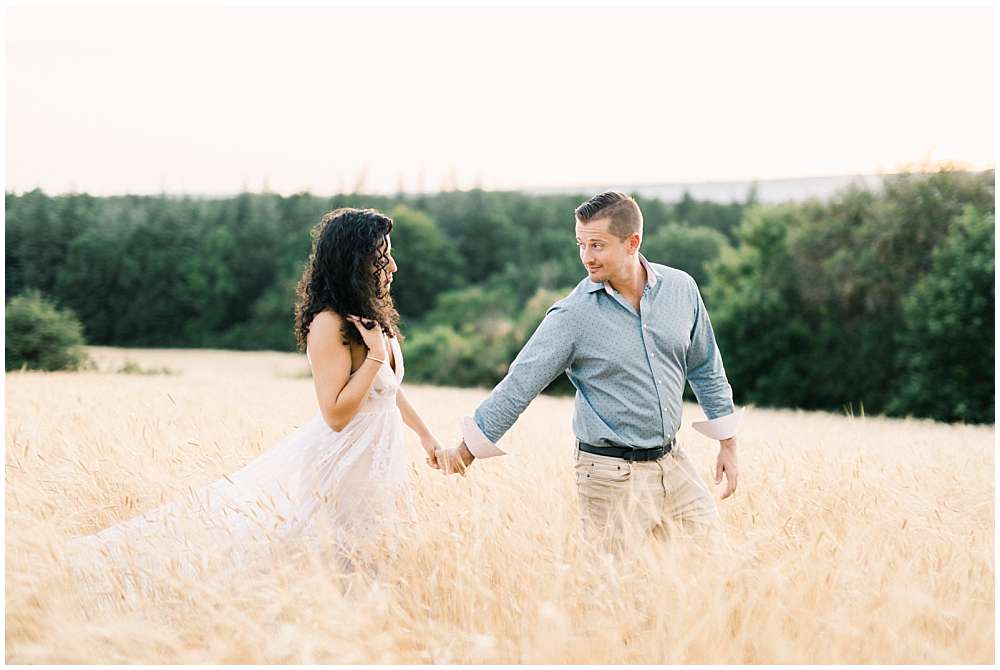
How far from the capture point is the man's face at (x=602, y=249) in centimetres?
393

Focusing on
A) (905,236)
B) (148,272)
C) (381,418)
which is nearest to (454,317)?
(148,272)

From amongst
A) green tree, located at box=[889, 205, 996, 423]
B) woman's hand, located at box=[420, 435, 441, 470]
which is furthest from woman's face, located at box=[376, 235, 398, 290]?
green tree, located at box=[889, 205, 996, 423]

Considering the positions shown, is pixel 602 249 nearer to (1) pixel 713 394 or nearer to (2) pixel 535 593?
(1) pixel 713 394

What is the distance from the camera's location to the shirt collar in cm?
400

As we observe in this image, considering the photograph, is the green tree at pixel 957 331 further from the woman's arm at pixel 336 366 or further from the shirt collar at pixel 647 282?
the woman's arm at pixel 336 366

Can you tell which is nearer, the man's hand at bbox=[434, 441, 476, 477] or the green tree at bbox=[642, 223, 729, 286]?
the man's hand at bbox=[434, 441, 476, 477]

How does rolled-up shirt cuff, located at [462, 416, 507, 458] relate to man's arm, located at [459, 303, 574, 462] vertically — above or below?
below

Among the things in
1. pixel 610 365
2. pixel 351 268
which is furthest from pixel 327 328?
pixel 610 365

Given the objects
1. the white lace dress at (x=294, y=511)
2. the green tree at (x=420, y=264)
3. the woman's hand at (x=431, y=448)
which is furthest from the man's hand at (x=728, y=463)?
the green tree at (x=420, y=264)

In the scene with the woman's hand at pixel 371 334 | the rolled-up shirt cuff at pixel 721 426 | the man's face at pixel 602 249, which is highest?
the man's face at pixel 602 249

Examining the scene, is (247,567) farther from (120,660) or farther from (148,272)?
(148,272)

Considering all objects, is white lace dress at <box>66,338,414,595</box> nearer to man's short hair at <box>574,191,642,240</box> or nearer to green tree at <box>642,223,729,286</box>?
man's short hair at <box>574,191,642,240</box>

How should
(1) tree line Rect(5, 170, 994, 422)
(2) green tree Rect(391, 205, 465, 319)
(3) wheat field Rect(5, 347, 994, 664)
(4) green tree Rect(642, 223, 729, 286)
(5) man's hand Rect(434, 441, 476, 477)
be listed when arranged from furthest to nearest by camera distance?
(4) green tree Rect(642, 223, 729, 286), (2) green tree Rect(391, 205, 465, 319), (1) tree line Rect(5, 170, 994, 422), (5) man's hand Rect(434, 441, 476, 477), (3) wheat field Rect(5, 347, 994, 664)

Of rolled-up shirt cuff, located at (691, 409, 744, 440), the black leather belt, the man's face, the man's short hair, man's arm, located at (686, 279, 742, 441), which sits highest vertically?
the man's short hair
